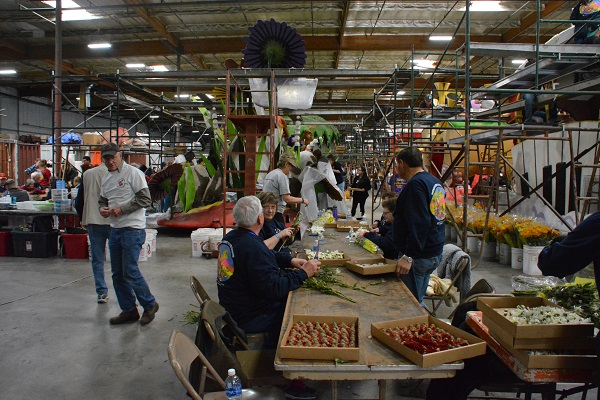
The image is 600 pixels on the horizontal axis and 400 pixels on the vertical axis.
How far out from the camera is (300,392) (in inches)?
123

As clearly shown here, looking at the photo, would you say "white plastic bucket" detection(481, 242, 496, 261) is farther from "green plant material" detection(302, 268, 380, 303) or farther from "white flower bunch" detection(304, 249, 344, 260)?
"green plant material" detection(302, 268, 380, 303)

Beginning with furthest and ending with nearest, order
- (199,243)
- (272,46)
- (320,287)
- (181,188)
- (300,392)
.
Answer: (181,188) → (199,243) → (272,46) → (320,287) → (300,392)

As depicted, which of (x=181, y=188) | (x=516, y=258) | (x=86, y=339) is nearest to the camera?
(x=86, y=339)

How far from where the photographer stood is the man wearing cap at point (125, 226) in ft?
15.5

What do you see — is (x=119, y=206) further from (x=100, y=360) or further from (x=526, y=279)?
(x=526, y=279)

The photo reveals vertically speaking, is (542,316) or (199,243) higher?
(542,316)

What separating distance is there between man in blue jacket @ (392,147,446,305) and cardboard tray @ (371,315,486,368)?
1.04 m

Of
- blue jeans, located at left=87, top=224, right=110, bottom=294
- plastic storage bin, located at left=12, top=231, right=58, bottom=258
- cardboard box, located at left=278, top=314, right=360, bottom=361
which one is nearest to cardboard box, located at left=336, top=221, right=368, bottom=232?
blue jeans, located at left=87, top=224, right=110, bottom=294

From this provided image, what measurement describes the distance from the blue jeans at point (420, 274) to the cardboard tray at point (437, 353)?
1150 mm

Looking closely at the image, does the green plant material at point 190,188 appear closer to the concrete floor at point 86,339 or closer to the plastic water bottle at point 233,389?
the concrete floor at point 86,339

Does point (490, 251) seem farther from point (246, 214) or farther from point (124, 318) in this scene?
point (246, 214)

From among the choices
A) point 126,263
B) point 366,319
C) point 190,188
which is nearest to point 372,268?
point 366,319

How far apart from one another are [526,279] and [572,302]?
112cm

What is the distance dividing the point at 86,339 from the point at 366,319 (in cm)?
319
